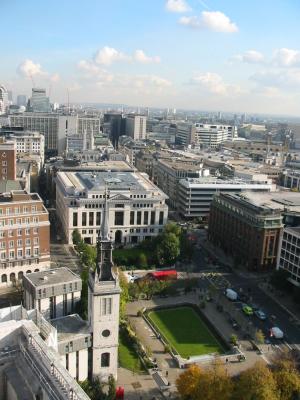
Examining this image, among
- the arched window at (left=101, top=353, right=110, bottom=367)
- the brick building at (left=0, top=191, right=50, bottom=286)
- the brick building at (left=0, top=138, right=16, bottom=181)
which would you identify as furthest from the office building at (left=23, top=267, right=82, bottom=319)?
the brick building at (left=0, top=138, right=16, bottom=181)

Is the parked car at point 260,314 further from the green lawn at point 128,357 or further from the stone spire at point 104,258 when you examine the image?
the stone spire at point 104,258

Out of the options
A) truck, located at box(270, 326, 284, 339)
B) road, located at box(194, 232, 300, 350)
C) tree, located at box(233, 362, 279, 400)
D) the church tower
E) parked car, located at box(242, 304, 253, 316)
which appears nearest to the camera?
tree, located at box(233, 362, 279, 400)

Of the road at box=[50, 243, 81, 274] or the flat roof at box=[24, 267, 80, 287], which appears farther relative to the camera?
the road at box=[50, 243, 81, 274]

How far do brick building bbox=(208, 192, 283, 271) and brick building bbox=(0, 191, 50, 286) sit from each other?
1176 inches

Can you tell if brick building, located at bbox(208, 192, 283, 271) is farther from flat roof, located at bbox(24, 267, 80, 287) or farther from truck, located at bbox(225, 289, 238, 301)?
flat roof, located at bbox(24, 267, 80, 287)

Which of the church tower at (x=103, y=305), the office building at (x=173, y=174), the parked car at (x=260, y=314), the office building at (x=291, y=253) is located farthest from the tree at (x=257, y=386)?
the office building at (x=173, y=174)

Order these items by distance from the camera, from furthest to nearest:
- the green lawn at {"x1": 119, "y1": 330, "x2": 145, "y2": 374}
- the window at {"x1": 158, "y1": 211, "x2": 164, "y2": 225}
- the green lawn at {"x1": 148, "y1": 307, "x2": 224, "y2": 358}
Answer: the window at {"x1": 158, "y1": 211, "x2": 164, "y2": 225}, the green lawn at {"x1": 148, "y1": 307, "x2": 224, "y2": 358}, the green lawn at {"x1": 119, "y1": 330, "x2": 145, "y2": 374}

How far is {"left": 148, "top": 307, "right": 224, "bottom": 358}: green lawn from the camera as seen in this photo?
47.6 m

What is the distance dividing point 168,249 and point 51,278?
24.3 meters

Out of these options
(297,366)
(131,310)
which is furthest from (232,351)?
(131,310)

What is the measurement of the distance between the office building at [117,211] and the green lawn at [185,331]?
2654 centimetres

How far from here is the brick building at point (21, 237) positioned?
2370 inches

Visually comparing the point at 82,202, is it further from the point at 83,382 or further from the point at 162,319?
the point at 83,382

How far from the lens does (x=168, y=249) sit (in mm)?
67875
